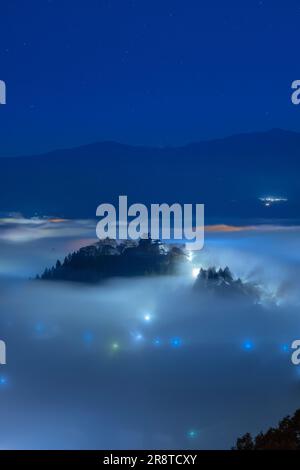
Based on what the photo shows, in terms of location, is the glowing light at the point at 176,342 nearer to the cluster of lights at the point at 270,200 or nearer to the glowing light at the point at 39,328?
the glowing light at the point at 39,328

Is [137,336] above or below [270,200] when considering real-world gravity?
below

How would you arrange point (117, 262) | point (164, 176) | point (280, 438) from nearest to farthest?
point (280, 438)
point (117, 262)
point (164, 176)

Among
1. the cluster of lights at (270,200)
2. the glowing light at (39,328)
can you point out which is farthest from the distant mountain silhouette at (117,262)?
the cluster of lights at (270,200)

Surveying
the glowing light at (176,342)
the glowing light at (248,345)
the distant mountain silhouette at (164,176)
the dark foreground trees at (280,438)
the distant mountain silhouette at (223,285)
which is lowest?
the dark foreground trees at (280,438)

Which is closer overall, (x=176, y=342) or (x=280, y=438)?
(x=280, y=438)

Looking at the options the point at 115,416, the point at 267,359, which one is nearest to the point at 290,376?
the point at 267,359

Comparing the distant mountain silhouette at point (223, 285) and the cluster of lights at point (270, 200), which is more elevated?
the cluster of lights at point (270, 200)

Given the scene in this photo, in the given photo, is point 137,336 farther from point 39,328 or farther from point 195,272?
point 195,272

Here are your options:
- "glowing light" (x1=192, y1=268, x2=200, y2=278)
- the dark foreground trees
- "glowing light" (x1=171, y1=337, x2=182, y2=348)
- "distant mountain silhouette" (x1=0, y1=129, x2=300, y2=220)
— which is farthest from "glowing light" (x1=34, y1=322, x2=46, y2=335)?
the dark foreground trees

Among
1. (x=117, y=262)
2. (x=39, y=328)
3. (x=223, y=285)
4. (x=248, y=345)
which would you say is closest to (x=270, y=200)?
(x=223, y=285)
